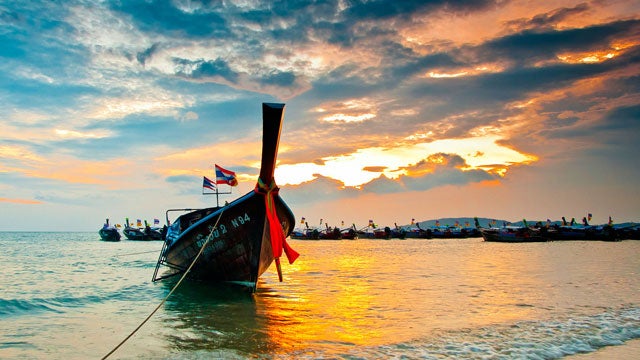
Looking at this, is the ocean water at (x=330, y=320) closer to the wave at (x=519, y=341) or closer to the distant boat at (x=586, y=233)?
the wave at (x=519, y=341)

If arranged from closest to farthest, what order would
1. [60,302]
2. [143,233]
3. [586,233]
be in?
[60,302] < [586,233] < [143,233]

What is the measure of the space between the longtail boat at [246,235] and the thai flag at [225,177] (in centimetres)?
134

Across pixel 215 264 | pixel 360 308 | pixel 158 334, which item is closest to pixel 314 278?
pixel 215 264

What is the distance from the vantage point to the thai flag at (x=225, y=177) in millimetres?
15324

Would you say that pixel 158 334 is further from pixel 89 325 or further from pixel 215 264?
pixel 215 264

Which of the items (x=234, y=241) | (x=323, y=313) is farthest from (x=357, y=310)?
(x=234, y=241)

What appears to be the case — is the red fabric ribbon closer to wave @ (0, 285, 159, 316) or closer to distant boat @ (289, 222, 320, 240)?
wave @ (0, 285, 159, 316)

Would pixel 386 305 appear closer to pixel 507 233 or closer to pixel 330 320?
pixel 330 320

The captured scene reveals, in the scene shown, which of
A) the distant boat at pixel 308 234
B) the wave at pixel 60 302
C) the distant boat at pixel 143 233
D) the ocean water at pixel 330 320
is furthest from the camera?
the distant boat at pixel 308 234

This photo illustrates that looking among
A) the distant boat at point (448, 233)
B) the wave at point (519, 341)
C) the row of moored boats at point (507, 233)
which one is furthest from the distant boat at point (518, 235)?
the wave at point (519, 341)

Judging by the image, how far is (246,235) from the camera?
1344 cm

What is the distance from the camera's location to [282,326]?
32.3 ft

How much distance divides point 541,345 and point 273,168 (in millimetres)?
7684

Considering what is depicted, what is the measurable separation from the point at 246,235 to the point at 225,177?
120 inches
